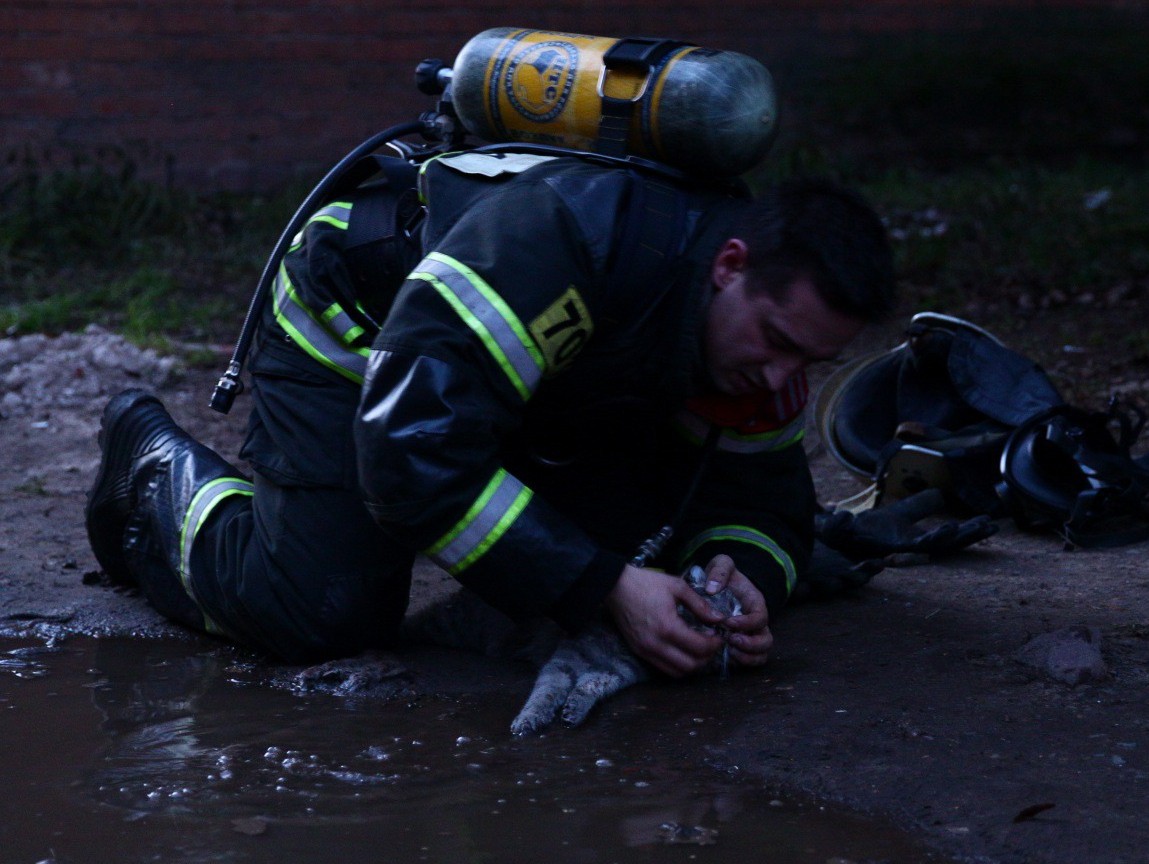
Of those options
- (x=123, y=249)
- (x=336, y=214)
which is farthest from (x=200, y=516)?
(x=123, y=249)

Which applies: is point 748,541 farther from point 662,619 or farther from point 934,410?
point 934,410

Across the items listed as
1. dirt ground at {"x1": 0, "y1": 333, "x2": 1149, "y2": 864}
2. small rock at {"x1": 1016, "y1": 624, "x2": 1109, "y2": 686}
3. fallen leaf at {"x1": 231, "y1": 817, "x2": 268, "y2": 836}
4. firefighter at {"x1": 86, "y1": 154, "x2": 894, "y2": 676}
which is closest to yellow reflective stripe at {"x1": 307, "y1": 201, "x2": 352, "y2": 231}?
firefighter at {"x1": 86, "y1": 154, "x2": 894, "y2": 676}

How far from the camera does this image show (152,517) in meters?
2.80

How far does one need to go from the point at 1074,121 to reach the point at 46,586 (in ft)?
20.7

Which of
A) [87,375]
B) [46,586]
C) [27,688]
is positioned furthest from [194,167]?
[27,688]

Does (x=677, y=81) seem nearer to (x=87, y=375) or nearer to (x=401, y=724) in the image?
(x=401, y=724)

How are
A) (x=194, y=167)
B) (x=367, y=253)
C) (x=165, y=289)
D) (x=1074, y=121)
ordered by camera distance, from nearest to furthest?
(x=367, y=253), (x=165, y=289), (x=194, y=167), (x=1074, y=121)

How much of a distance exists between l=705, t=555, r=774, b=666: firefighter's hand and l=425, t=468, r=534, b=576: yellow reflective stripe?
412 mm

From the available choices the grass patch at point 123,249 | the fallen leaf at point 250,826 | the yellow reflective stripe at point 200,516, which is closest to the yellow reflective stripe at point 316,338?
the yellow reflective stripe at point 200,516

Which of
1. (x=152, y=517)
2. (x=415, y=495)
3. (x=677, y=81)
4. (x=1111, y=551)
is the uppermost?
(x=677, y=81)

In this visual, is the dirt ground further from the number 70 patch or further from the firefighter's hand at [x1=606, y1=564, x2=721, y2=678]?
the number 70 patch

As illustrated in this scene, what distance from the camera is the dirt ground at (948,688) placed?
1803 mm

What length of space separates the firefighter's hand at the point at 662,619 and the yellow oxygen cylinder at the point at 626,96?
71 centimetres

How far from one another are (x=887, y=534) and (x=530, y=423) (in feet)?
3.36
